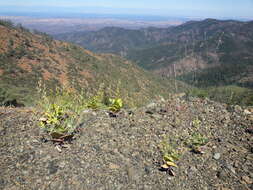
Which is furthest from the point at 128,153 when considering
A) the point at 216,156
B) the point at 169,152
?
the point at 216,156

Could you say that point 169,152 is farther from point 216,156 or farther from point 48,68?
point 48,68

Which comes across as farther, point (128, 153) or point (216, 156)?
point (216, 156)

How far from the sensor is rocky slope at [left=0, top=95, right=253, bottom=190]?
9.59ft

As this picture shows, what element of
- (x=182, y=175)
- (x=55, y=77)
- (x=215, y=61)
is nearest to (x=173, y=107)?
(x=182, y=175)

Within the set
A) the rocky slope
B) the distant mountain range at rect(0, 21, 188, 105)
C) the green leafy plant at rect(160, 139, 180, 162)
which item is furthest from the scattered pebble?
the distant mountain range at rect(0, 21, 188, 105)

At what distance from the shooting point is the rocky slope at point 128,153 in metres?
2.92

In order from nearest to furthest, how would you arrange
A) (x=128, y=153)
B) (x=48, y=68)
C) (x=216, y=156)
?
(x=128, y=153) < (x=216, y=156) < (x=48, y=68)

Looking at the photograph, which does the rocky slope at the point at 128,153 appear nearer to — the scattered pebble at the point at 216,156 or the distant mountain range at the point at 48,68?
the scattered pebble at the point at 216,156

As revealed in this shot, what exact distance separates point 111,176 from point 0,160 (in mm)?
1474

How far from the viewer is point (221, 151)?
380 centimetres

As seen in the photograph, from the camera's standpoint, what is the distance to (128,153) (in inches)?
139

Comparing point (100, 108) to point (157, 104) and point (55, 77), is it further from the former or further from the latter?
point (55, 77)

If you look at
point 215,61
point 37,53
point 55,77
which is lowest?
point 215,61

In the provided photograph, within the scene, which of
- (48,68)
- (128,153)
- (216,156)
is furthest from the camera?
(48,68)
